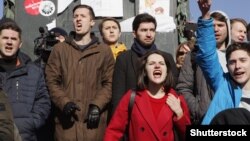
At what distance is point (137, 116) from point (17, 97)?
1.31m

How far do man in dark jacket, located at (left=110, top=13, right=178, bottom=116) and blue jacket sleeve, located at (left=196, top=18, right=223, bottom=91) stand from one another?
3.22 feet

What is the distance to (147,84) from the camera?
4.19 metres

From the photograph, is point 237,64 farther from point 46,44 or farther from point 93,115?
point 46,44

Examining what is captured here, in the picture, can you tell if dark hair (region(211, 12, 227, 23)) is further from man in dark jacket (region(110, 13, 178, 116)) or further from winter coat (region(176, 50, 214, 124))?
man in dark jacket (region(110, 13, 178, 116))

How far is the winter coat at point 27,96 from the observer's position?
14.7ft

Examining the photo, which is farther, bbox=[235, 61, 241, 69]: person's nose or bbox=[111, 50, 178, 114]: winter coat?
bbox=[111, 50, 178, 114]: winter coat

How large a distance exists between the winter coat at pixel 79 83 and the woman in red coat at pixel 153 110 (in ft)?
2.00

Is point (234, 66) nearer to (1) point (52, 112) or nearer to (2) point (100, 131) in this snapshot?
(2) point (100, 131)

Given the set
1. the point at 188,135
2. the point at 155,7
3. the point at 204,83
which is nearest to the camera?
the point at 188,135

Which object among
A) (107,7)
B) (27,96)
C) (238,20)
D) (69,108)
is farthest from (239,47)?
(107,7)

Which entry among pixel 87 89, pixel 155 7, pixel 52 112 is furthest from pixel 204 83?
pixel 155 7

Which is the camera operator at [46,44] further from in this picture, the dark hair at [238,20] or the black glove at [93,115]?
the dark hair at [238,20]

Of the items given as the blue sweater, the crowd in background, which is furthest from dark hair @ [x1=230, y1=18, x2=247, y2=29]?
the blue sweater

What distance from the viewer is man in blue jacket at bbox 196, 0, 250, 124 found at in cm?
330
